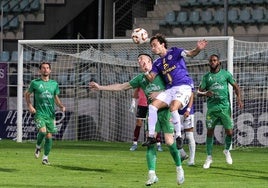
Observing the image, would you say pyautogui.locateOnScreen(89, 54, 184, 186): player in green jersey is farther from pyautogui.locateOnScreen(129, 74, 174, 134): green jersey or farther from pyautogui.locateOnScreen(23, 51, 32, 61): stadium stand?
pyautogui.locateOnScreen(23, 51, 32, 61): stadium stand

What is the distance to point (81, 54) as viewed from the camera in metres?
25.7

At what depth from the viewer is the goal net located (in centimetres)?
2394

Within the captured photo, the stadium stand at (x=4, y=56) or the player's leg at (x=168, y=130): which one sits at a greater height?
the stadium stand at (x=4, y=56)

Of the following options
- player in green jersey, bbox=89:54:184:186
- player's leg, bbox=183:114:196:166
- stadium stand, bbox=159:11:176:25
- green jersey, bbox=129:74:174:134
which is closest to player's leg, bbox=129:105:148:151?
player's leg, bbox=183:114:196:166

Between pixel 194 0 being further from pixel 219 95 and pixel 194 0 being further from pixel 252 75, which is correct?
pixel 219 95

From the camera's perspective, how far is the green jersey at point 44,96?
16641mm

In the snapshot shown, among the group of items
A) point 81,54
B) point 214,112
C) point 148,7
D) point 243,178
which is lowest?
point 243,178

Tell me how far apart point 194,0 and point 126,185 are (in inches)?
782

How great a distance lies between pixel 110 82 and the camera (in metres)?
26.2

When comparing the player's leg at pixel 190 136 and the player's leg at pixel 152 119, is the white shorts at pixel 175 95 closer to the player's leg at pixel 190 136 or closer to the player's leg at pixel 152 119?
the player's leg at pixel 152 119

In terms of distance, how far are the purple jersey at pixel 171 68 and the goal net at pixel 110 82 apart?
10.7m

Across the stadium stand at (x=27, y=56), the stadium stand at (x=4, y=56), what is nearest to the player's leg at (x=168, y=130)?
the stadium stand at (x=27, y=56)

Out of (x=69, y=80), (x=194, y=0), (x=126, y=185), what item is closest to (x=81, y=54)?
(x=69, y=80)

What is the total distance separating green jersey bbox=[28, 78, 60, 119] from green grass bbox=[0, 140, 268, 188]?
1008 mm
